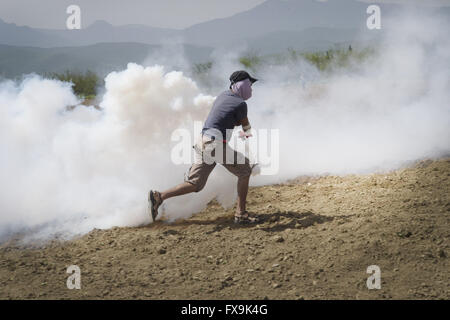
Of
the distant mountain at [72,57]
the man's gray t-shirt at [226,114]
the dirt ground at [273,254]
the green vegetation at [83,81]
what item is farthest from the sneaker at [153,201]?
the green vegetation at [83,81]

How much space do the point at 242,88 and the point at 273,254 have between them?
1864 mm

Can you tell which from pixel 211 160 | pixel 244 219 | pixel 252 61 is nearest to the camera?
pixel 211 160

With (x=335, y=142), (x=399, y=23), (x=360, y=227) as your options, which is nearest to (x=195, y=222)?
(x=360, y=227)

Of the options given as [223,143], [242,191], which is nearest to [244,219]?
[242,191]

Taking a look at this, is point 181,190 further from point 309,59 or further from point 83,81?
point 83,81

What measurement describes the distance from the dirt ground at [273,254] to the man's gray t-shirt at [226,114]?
3.70 ft

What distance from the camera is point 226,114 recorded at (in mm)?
5059

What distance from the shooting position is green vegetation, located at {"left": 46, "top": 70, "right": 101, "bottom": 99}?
1459 centimetres

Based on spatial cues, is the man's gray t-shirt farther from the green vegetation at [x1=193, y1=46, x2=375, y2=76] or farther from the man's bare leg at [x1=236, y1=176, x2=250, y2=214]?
the green vegetation at [x1=193, y1=46, x2=375, y2=76]

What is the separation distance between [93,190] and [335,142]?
13.5 feet

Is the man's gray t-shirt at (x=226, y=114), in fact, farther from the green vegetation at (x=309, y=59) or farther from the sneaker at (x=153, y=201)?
the green vegetation at (x=309, y=59)

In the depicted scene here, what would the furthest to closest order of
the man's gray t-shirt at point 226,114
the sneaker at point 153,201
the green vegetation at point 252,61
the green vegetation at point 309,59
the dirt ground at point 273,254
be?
the green vegetation at point 252,61 → the green vegetation at point 309,59 → the sneaker at point 153,201 → the man's gray t-shirt at point 226,114 → the dirt ground at point 273,254

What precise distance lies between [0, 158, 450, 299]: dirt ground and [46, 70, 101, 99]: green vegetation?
33.1ft

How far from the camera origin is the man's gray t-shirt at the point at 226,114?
5062 mm
